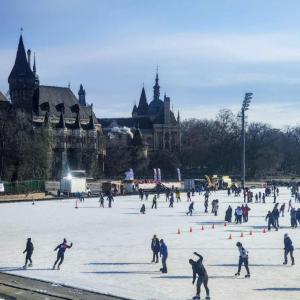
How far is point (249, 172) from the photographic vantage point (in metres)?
112

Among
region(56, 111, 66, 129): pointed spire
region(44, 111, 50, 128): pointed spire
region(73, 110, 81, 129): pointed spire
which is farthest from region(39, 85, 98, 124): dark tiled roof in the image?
region(44, 111, 50, 128): pointed spire

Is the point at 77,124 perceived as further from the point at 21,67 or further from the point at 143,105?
the point at 143,105

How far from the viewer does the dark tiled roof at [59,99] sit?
334 feet

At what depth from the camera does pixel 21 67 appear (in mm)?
100000

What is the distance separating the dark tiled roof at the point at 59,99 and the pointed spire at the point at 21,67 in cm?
359

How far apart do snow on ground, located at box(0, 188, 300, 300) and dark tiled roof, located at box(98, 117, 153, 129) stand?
101m

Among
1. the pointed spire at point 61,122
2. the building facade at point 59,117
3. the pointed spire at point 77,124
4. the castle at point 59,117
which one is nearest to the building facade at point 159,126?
the castle at point 59,117

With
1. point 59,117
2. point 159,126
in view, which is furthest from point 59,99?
point 159,126

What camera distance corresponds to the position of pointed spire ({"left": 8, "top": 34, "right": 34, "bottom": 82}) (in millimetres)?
99500

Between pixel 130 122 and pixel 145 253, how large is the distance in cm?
12169

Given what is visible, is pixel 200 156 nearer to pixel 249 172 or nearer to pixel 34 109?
pixel 249 172

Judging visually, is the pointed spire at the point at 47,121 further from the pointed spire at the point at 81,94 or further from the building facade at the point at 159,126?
the building facade at the point at 159,126

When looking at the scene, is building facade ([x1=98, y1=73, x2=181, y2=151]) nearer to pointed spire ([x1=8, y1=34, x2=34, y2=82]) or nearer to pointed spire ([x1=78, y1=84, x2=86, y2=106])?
pointed spire ([x1=78, y1=84, x2=86, y2=106])

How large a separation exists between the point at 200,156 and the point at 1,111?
53.9 m
